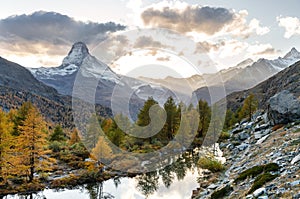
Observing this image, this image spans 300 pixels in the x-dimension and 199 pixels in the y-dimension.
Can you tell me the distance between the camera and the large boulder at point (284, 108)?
32.1m

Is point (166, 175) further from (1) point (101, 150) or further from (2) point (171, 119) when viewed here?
(2) point (171, 119)

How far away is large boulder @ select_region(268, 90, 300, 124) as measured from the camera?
32094 mm

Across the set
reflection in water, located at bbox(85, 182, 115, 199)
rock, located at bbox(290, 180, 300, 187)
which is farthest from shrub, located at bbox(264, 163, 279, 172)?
reflection in water, located at bbox(85, 182, 115, 199)

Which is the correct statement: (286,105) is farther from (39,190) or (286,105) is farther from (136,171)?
(39,190)

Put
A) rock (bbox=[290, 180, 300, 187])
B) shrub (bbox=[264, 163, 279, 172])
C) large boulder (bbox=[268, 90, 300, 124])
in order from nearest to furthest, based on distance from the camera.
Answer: rock (bbox=[290, 180, 300, 187]) → shrub (bbox=[264, 163, 279, 172]) → large boulder (bbox=[268, 90, 300, 124])

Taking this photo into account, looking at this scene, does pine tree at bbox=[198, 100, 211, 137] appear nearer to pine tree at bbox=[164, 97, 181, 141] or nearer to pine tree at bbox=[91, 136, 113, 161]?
pine tree at bbox=[164, 97, 181, 141]

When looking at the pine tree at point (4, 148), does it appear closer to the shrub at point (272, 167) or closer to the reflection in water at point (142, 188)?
the reflection in water at point (142, 188)

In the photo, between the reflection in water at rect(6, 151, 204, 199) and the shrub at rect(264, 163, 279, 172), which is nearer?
the shrub at rect(264, 163, 279, 172)

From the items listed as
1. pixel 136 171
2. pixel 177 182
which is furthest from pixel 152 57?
pixel 136 171

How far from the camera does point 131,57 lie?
111 feet

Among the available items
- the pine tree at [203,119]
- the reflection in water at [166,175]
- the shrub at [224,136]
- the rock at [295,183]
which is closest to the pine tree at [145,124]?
the reflection in water at [166,175]

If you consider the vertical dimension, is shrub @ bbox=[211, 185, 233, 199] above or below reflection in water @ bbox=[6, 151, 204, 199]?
above

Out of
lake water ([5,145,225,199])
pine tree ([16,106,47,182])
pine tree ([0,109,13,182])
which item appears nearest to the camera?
lake water ([5,145,225,199])

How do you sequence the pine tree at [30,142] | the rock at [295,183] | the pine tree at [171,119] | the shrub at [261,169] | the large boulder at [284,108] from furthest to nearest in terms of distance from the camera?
the pine tree at [171,119], the pine tree at [30,142], the large boulder at [284,108], the shrub at [261,169], the rock at [295,183]
